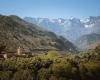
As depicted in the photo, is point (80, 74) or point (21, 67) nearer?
point (21, 67)

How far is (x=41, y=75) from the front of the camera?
303ft

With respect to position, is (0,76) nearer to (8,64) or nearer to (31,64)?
(8,64)

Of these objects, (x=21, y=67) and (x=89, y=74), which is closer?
(x=21, y=67)

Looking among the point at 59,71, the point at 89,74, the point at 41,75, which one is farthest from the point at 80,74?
the point at 41,75

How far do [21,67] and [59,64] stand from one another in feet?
44.2

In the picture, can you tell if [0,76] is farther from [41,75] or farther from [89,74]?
[89,74]

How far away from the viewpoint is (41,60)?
325 feet

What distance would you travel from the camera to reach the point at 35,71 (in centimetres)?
9394

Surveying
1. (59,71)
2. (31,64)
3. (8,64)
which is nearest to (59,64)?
(59,71)

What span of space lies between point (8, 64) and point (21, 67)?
179 inches

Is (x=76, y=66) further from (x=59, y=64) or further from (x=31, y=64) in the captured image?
(x=31, y=64)

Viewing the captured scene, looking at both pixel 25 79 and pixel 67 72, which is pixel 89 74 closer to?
pixel 67 72

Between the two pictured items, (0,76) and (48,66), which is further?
(48,66)

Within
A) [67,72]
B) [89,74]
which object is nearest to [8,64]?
[67,72]
